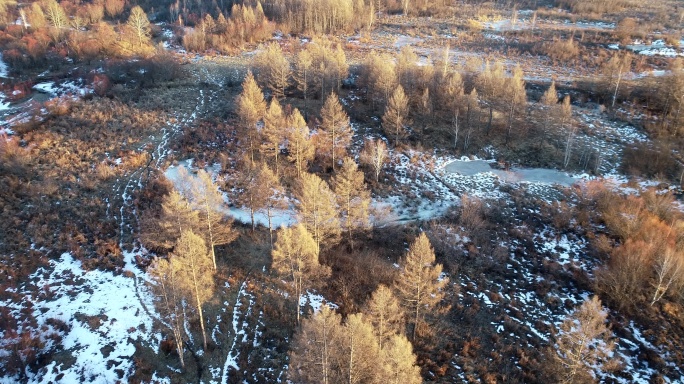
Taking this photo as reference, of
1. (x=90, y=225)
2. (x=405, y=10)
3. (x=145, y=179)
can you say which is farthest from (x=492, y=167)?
(x=405, y=10)

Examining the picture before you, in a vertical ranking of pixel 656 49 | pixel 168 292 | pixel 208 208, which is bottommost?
pixel 168 292

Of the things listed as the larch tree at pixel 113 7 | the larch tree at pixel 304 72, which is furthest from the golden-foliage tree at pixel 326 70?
the larch tree at pixel 113 7

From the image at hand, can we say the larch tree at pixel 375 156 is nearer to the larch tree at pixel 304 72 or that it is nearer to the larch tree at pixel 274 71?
the larch tree at pixel 304 72

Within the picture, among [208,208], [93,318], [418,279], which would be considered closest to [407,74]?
[208,208]

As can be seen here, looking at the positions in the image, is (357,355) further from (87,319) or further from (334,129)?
(334,129)

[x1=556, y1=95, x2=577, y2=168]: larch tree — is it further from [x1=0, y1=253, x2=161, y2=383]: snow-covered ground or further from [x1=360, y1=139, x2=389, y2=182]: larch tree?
[x1=0, y1=253, x2=161, y2=383]: snow-covered ground
